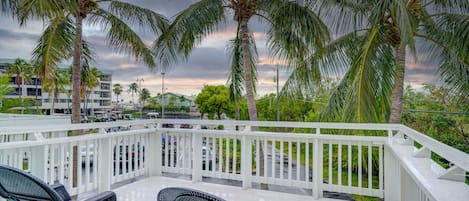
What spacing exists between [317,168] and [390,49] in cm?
268

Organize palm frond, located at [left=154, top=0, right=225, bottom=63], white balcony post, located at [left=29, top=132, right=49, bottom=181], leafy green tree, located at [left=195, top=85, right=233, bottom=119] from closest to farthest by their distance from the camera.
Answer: white balcony post, located at [left=29, top=132, right=49, bottom=181] → palm frond, located at [left=154, top=0, right=225, bottom=63] → leafy green tree, located at [left=195, top=85, right=233, bottom=119]

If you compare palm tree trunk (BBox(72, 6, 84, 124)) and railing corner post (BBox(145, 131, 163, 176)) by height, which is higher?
palm tree trunk (BBox(72, 6, 84, 124))

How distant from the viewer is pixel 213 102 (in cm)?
1497

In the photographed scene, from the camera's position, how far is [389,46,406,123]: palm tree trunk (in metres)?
4.74

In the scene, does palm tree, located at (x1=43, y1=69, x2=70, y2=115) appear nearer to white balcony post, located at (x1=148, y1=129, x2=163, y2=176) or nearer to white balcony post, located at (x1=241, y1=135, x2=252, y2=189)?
white balcony post, located at (x1=148, y1=129, x2=163, y2=176)

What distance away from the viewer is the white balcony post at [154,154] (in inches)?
185

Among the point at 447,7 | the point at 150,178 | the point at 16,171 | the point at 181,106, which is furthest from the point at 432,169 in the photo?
the point at 181,106

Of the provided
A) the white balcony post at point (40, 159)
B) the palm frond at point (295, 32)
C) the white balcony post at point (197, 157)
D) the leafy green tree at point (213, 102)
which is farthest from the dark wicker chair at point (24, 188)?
the leafy green tree at point (213, 102)

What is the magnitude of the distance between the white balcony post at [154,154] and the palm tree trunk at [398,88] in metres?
3.71

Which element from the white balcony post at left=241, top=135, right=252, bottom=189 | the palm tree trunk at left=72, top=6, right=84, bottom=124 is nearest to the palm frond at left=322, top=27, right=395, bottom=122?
the white balcony post at left=241, top=135, right=252, bottom=189

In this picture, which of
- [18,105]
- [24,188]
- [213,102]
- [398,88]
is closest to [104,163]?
[24,188]

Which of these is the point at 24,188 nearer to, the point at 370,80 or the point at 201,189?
the point at 201,189

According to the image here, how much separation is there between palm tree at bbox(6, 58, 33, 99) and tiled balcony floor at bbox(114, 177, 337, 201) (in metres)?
24.1

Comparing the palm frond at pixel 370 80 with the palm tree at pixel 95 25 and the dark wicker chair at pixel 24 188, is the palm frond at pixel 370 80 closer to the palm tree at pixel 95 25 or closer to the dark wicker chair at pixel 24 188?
the dark wicker chair at pixel 24 188
